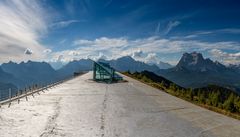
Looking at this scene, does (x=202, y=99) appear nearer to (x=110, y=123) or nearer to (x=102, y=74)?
(x=102, y=74)

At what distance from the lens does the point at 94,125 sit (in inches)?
489

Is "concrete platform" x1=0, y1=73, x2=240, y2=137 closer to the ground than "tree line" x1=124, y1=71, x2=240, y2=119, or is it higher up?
higher up

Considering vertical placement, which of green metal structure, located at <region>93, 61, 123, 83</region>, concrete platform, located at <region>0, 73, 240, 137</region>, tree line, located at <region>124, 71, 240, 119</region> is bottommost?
tree line, located at <region>124, 71, 240, 119</region>

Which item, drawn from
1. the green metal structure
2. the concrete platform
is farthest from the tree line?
the green metal structure

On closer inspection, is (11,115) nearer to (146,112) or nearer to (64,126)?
(64,126)

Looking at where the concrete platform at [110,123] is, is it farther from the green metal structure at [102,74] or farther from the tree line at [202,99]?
the green metal structure at [102,74]

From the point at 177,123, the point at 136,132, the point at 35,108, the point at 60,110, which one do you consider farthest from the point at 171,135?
the point at 35,108

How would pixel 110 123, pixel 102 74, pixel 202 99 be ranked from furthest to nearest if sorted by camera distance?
pixel 102 74
pixel 202 99
pixel 110 123

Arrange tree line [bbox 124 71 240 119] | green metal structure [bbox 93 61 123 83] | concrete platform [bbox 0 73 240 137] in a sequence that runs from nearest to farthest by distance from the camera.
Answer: concrete platform [bbox 0 73 240 137]
tree line [bbox 124 71 240 119]
green metal structure [bbox 93 61 123 83]

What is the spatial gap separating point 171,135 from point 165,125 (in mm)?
1814

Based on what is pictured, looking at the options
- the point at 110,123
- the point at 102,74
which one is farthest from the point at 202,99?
the point at 110,123

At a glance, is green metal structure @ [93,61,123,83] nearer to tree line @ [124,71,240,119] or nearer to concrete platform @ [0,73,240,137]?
tree line @ [124,71,240,119]

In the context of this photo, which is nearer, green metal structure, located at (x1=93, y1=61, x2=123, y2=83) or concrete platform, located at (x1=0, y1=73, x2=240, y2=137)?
concrete platform, located at (x1=0, y1=73, x2=240, y2=137)

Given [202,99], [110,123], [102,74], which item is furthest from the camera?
[102,74]
